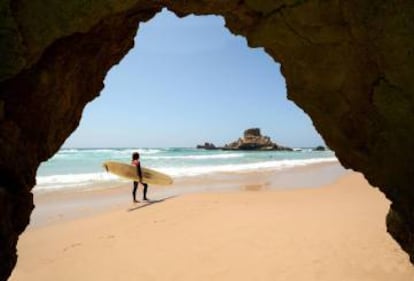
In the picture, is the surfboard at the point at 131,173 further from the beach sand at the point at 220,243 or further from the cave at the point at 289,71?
the cave at the point at 289,71

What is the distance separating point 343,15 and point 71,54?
2.91 m

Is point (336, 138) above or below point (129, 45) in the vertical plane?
below

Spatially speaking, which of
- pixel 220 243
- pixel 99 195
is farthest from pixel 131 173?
pixel 220 243

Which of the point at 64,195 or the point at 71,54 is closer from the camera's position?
the point at 71,54

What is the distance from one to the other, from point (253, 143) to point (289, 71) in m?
91.9

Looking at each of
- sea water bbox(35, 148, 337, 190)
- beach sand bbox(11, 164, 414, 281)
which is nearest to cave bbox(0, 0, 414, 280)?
beach sand bbox(11, 164, 414, 281)

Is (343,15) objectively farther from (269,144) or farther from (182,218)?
(269,144)

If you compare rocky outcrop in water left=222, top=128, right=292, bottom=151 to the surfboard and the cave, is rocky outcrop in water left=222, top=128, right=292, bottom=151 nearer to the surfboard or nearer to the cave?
the surfboard

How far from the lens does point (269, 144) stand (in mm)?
96562

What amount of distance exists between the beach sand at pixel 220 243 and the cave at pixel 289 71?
272cm

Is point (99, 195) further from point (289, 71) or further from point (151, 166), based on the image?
point (151, 166)

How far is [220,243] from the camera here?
8.02m

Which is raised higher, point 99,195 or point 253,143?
point 253,143

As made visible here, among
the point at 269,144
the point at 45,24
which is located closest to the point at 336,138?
the point at 45,24
